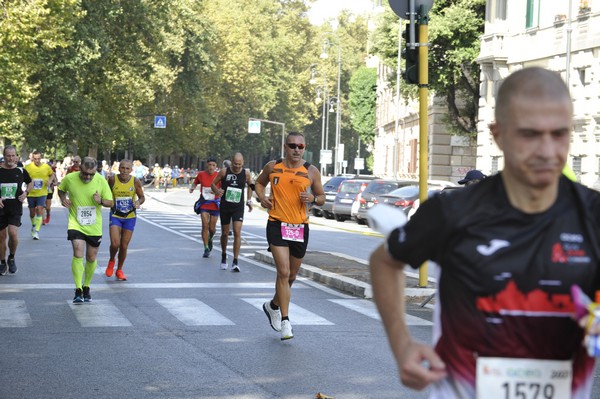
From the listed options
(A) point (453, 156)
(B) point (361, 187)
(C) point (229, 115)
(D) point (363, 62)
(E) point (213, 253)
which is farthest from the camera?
(D) point (363, 62)

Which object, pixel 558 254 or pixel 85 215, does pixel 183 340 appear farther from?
pixel 558 254

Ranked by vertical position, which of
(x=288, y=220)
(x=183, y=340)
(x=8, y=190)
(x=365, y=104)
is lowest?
(x=183, y=340)

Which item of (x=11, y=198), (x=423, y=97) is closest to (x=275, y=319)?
(x=423, y=97)

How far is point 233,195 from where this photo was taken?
2095 cm

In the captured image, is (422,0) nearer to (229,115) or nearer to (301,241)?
(301,241)

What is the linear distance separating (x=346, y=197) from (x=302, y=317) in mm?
30103

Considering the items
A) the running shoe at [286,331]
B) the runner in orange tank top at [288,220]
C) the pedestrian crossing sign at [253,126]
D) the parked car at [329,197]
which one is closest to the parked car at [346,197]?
the parked car at [329,197]

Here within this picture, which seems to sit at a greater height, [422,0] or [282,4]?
[282,4]

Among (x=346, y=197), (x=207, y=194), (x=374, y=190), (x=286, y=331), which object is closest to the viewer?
(x=286, y=331)

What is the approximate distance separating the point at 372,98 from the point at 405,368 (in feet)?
354

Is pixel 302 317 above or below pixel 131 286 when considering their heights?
above

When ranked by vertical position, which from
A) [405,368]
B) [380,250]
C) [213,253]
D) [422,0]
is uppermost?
[422,0]

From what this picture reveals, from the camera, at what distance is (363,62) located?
14200 cm

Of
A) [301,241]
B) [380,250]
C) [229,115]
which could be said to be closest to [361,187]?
[301,241]
